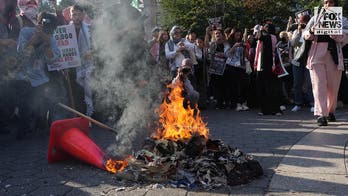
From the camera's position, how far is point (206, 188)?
421 cm

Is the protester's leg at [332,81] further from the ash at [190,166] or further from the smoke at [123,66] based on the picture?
the ash at [190,166]

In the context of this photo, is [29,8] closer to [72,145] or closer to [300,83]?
[72,145]

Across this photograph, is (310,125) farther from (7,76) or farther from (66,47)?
(7,76)

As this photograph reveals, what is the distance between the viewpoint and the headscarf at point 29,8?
727cm

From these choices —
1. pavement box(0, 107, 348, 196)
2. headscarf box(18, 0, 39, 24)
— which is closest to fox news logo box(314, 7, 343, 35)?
pavement box(0, 107, 348, 196)

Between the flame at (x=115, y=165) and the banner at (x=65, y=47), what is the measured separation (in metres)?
3.19

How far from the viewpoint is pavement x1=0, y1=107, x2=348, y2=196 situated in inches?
166

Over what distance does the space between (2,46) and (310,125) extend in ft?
18.0

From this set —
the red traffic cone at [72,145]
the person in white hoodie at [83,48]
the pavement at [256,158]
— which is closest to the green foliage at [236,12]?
the person in white hoodie at [83,48]

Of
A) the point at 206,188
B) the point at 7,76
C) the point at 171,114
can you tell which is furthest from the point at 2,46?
the point at 206,188

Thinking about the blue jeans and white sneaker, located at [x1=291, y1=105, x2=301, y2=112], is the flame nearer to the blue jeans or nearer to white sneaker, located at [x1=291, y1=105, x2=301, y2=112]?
white sneaker, located at [x1=291, y1=105, x2=301, y2=112]

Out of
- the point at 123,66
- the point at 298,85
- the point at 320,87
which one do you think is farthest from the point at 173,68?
the point at 320,87

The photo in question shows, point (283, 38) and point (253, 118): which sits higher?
point (283, 38)

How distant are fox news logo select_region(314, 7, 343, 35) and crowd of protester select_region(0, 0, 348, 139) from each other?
124mm
